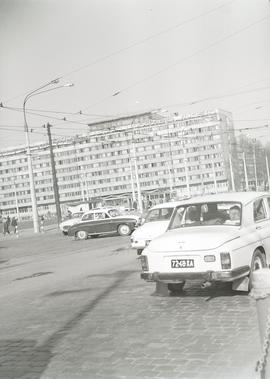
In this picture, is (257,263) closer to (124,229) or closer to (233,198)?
(233,198)

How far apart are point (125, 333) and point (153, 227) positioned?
7497 mm

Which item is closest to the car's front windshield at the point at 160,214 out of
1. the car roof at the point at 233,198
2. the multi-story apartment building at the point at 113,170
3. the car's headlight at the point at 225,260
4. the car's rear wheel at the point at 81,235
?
the car roof at the point at 233,198

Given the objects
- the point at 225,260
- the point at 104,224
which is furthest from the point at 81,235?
the point at 225,260

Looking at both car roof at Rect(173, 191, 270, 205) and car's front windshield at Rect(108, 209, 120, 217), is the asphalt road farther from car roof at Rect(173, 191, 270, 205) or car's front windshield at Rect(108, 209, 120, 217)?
car's front windshield at Rect(108, 209, 120, 217)

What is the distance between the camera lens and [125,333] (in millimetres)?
6102

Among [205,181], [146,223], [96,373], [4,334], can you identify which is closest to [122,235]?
[146,223]

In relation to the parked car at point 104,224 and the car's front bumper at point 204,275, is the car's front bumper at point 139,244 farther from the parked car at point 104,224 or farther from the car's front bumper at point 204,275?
the parked car at point 104,224

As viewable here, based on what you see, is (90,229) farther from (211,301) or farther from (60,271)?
(211,301)

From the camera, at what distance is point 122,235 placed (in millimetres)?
24734

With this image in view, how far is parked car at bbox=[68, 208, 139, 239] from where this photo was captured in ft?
80.4

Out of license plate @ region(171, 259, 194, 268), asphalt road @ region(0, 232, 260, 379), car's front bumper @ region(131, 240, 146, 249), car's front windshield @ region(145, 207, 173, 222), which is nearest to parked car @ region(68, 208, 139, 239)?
car's front windshield @ region(145, 207, 173, 222)

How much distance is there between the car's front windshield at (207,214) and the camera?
8242mm

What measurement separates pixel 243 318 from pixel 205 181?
363ft

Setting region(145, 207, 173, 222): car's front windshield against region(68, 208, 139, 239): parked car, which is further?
region(68, 208, 139, 239): parked car
